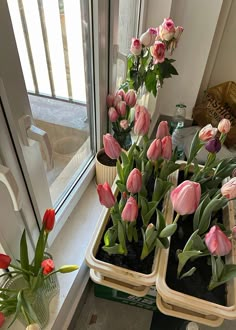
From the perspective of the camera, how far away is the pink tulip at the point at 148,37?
2.73ft

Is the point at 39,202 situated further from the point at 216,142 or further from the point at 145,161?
the point at 216,142

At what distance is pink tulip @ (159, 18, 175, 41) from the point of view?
0.81 metres

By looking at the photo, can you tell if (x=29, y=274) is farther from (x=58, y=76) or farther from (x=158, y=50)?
(x=158, y=50)

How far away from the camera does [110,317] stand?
0.89m

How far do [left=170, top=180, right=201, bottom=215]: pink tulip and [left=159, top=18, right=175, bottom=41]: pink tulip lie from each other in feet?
1.79

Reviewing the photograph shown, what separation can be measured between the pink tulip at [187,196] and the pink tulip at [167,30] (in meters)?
0.55

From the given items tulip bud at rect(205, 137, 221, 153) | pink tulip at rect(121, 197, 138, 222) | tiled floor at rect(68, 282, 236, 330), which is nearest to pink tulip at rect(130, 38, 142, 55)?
tulip bud at rect(205, 137, 221, 153)

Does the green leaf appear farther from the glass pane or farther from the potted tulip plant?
the glass pane

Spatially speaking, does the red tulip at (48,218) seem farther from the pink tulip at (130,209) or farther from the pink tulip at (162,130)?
the pink tulip at (162,130)

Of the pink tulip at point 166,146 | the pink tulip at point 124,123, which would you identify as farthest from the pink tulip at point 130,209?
the pink tulip at point 124,123

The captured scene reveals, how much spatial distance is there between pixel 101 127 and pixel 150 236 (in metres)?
0.50

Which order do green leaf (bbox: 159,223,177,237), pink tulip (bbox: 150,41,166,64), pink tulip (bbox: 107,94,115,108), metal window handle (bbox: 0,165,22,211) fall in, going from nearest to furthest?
metal window handle (bbox: 0,165,22,211) < green leaf (bbox: 159,223,177,237) < pink tulip (bbox: 150,41,166,64) < pink tulip (bbox: 107,94,115,108)

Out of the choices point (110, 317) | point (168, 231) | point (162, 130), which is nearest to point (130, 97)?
point (162, 130)

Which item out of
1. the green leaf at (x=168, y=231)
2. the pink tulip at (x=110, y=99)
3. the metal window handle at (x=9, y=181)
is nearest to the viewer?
the metal window handle at (x=9, y=181)
